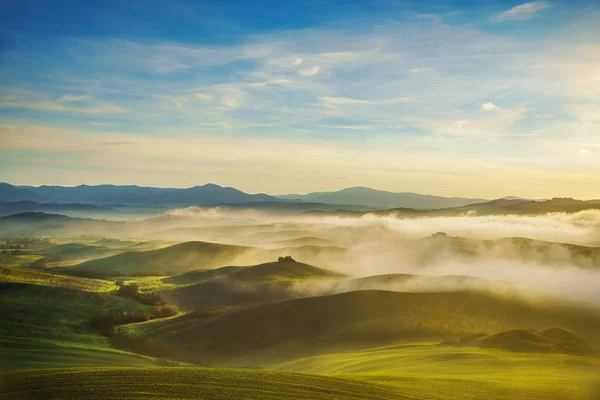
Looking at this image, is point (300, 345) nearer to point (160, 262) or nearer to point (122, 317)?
point (122, 317)

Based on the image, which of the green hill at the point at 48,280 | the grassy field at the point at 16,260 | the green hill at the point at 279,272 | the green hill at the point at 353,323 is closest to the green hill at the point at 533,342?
the green hill at the point at 353,323

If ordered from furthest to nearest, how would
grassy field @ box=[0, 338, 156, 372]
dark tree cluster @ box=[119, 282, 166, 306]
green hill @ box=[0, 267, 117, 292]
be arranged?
dark tree cluster @ box=[119, 282, 166, 306], green hill @ box=[0, 267, 117, 292], grassy field @ box=[0, 338, 156, 372]

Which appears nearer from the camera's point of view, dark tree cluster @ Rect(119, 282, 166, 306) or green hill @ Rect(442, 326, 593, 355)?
green hill @ Rect(442, 326, 593, 355)

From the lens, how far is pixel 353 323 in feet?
260

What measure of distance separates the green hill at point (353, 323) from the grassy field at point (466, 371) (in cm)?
1016

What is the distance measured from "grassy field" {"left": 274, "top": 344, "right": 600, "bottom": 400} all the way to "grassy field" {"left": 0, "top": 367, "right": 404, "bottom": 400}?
5.15 metres

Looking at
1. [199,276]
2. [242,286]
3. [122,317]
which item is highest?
[122,317]

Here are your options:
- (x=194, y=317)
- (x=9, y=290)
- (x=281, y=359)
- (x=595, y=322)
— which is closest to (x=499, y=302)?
(x=595, y=322)

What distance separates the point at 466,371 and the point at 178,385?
28817 mm

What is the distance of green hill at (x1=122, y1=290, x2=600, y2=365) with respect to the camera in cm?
7144

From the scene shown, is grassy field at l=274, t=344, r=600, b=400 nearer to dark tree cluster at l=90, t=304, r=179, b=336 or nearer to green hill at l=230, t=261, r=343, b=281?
dark tree cluster at l=90, t=304, r=179, b=336

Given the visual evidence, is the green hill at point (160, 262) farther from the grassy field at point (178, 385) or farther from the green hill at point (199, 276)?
the grassy field at point (178, 385)

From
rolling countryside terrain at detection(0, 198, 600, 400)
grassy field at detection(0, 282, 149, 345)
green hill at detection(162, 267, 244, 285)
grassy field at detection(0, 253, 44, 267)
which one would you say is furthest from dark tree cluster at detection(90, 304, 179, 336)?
grassy field at detection(0, 253, 44, 267)

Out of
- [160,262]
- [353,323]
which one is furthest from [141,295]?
[160,262]
